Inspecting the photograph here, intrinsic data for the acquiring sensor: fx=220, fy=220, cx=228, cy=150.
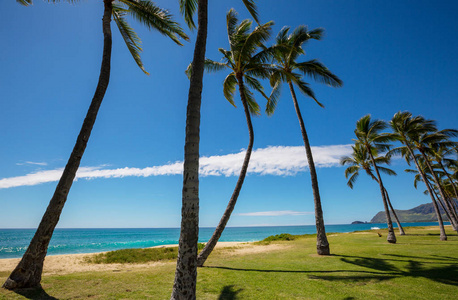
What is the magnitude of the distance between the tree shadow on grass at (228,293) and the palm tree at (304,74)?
290 inches

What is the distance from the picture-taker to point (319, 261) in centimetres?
1044

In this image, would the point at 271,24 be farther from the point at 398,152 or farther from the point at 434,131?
the point at 398,152

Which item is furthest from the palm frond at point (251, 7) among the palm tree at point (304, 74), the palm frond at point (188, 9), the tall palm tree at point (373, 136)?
the tall palm tree at point (373, 136)

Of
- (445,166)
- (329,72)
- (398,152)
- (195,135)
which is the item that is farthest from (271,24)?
(445,166)

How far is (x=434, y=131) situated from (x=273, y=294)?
2330 cm

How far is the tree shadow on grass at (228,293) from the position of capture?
18.8 feet

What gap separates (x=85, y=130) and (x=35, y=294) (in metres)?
4.58

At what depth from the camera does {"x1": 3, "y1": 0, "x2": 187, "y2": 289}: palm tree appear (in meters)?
5.97

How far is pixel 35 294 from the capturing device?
5512mm

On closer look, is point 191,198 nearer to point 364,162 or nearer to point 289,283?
point 289,283

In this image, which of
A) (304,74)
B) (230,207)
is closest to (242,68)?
(304,74)

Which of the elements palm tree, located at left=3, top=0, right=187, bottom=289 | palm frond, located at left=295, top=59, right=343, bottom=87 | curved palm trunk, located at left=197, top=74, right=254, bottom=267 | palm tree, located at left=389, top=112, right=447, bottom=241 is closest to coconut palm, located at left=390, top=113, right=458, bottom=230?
palm tree, located at left=389, top=112, right=447, bottom=241

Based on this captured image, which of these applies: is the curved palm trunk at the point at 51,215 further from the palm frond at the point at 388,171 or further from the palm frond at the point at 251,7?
the palm frond at the point at 388,171

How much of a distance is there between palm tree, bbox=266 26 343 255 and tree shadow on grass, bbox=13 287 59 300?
11532 millimetres
